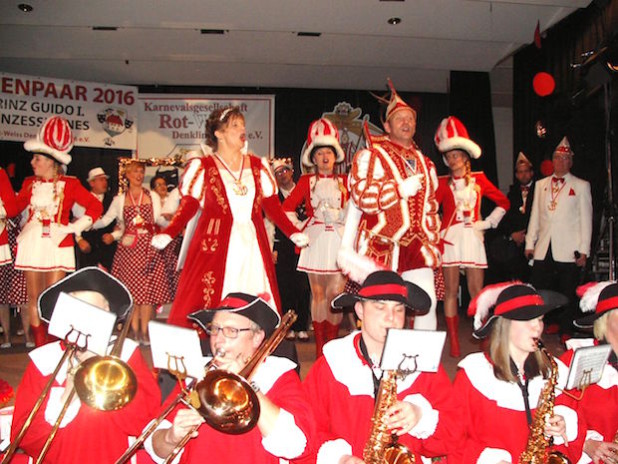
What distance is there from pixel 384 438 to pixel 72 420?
3.64 feet

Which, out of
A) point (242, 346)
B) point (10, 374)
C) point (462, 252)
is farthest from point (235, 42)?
point (242, 346)

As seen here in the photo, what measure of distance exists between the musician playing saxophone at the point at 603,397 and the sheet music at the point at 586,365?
0.29 meters

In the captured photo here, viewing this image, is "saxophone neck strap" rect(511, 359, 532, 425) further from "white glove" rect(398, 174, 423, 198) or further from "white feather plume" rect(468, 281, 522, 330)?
"white glove" rect(398, 174, 423, 198)

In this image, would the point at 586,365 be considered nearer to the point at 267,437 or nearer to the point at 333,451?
the point at 333,451

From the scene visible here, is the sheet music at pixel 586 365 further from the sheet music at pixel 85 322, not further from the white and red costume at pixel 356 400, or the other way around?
the sheet music at pixel 85 322

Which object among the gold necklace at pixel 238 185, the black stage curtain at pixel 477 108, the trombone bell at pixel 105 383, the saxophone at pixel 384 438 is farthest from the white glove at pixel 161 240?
the black stage curtain at pixel 477 108

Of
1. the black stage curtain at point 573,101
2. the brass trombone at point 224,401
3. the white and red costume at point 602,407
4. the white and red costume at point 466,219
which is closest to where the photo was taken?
the brass trombone at point 224,401

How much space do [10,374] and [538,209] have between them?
16.5 ft

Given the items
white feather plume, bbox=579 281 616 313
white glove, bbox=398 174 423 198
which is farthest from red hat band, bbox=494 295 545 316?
white glove, bbox=398 174 423 198

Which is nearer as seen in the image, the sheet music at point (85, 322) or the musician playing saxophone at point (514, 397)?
the sheet music at point (85, 322)

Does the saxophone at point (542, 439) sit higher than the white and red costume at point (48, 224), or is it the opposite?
the white and red costume at point (48, 224)

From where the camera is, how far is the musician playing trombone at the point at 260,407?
2053mm

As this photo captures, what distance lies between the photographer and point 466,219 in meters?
5.95

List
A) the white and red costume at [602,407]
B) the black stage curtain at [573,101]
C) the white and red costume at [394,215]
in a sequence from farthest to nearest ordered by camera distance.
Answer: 1. the black stage curtain at [573,101]
2. the white and red costume at [394,215]
3. the white and red costume at [602,407]
